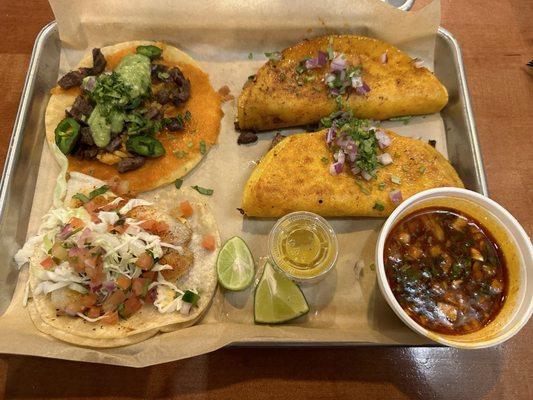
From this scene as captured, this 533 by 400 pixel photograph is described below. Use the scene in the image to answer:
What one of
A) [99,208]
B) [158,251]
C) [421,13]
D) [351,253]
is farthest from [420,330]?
[421,13]

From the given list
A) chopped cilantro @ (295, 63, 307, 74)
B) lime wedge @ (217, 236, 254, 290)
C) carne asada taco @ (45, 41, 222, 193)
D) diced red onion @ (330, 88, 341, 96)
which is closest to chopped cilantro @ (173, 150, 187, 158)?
carne asada taco @ (45, 41, 222, 193)

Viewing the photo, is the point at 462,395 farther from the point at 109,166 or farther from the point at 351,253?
the point at 109,166

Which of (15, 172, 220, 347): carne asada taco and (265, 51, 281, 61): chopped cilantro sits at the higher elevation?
(265, 51, 281, 61): chopped cilantro

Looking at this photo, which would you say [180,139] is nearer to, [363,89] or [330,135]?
[330,135]

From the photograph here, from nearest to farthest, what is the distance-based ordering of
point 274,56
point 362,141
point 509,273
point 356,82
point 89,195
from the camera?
point 509,273
point 362,141
point 89,195
point 356,82
point 274,56

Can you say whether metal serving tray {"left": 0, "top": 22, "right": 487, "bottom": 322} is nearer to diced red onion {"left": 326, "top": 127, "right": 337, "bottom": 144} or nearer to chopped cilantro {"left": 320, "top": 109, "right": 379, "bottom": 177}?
chopped cilantro {"left": 320, "top": 109, "right": 379, "bottom": 177}

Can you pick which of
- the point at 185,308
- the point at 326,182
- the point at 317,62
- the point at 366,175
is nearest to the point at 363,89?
the point at 317,62

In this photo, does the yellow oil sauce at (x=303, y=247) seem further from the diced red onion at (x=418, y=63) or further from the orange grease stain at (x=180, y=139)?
the diced red onion at (x=418, y=63)

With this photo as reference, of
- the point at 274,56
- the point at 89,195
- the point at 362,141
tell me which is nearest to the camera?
the point at 362,141
